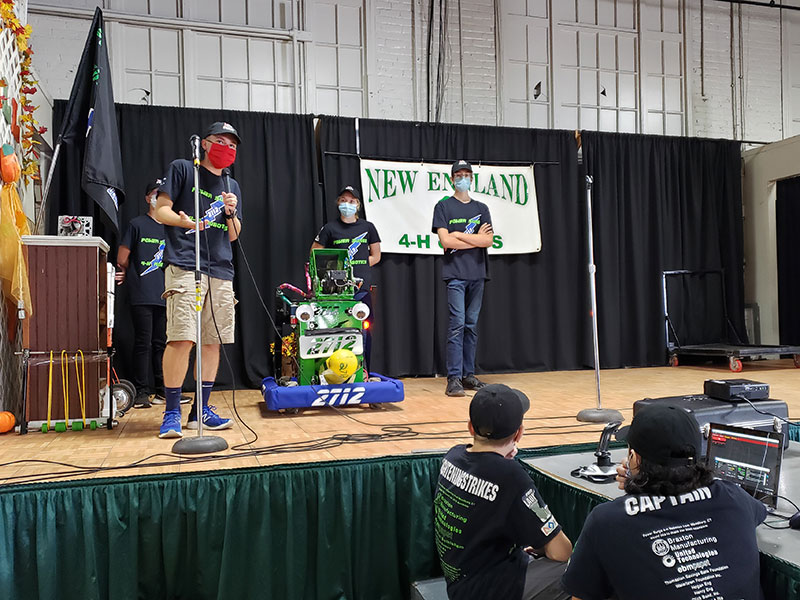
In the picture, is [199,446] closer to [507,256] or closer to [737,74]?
[507,256]

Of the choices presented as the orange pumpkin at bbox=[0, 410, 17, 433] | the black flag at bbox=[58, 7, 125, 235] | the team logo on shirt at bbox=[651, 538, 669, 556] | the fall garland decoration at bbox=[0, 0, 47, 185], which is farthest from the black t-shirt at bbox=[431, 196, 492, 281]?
the team logo on shirt at bbox=[651, 538, 669, 556]

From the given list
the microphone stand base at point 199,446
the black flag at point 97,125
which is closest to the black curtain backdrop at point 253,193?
the black flag at point 97,125

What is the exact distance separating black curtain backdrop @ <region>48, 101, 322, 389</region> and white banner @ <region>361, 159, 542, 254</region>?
53 cm

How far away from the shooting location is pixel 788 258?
256 inches

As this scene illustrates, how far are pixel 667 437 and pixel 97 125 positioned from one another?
3.55m

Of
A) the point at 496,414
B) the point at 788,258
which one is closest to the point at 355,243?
the point at 496,414

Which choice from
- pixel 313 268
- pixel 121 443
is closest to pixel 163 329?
pixel 313 268

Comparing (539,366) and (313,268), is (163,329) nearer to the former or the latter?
(313,268)

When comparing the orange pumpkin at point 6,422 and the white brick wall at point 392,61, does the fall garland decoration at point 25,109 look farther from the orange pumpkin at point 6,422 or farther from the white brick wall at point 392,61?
the white brick wall at point 392,61

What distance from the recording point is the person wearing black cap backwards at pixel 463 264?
428 cm

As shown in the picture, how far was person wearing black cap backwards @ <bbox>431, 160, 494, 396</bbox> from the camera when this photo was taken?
428cm

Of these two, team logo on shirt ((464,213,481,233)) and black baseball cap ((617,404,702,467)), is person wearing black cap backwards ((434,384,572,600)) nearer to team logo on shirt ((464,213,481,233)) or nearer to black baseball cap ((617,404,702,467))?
black baseball cap ((617,404,702,467))

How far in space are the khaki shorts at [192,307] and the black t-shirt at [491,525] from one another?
1.75m

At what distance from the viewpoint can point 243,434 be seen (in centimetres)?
290
